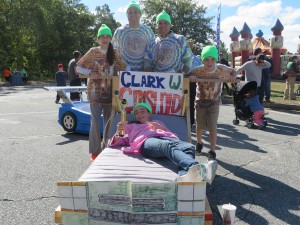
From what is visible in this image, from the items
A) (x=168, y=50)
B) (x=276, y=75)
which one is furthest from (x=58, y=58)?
(x=168, y=50)

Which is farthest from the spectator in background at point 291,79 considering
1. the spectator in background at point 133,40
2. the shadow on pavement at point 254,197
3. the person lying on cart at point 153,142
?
the person lying on cart at point 153,142

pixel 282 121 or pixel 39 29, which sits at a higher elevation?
pixel 39 29

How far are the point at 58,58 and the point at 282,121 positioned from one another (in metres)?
34.9

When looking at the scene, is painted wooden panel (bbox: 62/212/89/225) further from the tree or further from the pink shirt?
the tree

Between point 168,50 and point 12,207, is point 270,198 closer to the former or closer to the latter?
point 168,50

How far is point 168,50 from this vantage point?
4.88 meters

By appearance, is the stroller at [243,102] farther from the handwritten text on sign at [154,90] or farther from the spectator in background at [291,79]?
the spectator in background at [291,79]

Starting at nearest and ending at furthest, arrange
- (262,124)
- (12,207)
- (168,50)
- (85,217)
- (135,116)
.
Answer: (85,217) < (12,207) < (135,116) < (168,50) < (262,124)

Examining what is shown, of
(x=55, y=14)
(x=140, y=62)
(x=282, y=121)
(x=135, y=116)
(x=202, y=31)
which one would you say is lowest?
(x=282, y=121)

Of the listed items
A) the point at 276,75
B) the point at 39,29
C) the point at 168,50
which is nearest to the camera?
the point at 168,50

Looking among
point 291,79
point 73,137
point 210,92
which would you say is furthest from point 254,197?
point 291,79

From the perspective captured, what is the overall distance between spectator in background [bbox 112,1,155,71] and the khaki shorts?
1.20 metres

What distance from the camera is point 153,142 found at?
12.1ft

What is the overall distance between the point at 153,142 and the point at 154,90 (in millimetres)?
1340
